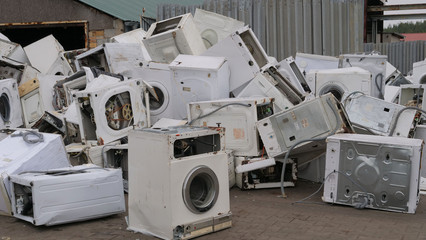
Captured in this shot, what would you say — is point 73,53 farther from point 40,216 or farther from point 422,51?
point 422,51

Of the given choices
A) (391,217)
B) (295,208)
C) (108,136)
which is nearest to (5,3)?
(108,136)

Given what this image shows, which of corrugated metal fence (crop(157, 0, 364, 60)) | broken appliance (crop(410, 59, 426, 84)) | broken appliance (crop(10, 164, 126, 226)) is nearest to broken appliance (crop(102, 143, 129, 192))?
broken appliance (crop(10, 164, 126, 226))

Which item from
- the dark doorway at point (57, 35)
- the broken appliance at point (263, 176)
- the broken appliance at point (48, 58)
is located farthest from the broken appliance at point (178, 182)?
the dark doorway at point (57, 35)

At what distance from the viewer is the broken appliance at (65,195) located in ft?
16.9

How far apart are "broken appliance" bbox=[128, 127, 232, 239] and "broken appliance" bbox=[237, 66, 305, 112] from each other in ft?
8.14

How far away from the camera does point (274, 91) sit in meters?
7.37

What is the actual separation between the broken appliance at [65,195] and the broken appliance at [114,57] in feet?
10.2

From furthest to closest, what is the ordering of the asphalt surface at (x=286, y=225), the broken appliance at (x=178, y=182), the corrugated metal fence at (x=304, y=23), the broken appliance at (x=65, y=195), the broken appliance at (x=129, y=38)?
the corrugated metal fence at (x=304, y=23) → the broken appliance at (x=129, y=38) → the broken appliance at (x=65, y=195) → the asphalt surface at (x=286, y=225) → the broken appliance at (x=178, y=182)

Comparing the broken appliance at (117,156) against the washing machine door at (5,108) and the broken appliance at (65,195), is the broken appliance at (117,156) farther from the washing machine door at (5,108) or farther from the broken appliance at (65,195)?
the washing machine door at (5,108)

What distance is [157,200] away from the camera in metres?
4.75

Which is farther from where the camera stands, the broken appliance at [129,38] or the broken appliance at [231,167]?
the broken appliance at [129,38]

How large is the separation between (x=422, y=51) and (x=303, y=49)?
583cm

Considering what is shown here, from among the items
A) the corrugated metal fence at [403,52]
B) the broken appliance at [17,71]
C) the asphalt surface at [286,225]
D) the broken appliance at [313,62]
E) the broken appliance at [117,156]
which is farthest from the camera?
the corrugated metal fence at [403,52]

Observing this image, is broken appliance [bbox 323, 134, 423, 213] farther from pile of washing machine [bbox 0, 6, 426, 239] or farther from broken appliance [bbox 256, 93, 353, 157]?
broken appliance [bbox 256, 93, 353, 157]
